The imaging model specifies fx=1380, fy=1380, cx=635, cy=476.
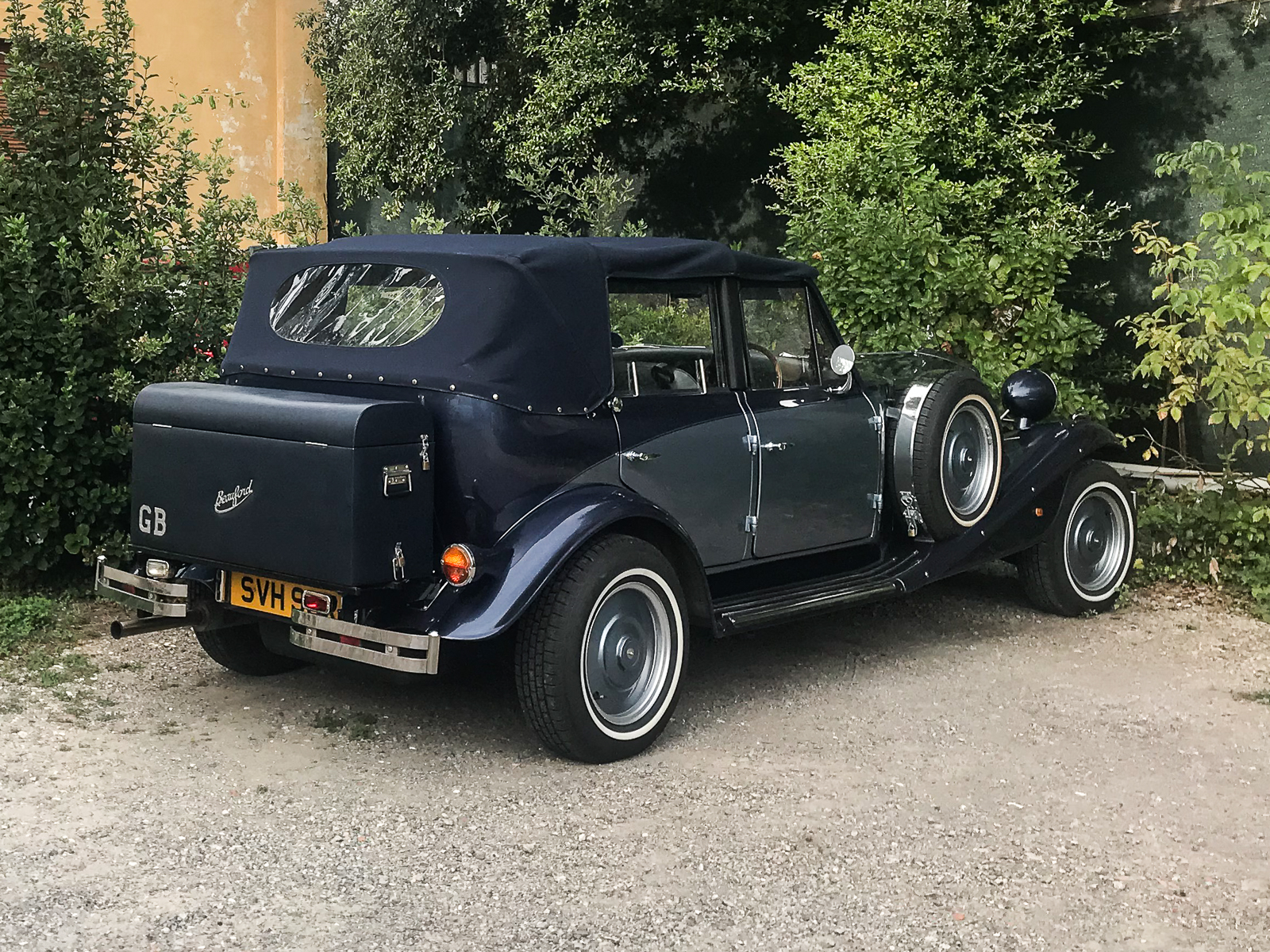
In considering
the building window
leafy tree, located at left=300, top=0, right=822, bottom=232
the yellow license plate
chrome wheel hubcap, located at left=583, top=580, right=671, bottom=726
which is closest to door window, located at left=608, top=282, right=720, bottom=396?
chrome wheel hubcap, located at left=583, top=580, right=671, bottom=726

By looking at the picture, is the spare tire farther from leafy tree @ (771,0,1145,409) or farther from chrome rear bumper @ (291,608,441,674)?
chrome rear bumper @ (291,608,441,674)

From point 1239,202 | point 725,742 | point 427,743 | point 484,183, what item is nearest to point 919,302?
point 1239,202

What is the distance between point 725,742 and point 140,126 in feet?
13.4

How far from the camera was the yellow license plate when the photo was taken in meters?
4.57

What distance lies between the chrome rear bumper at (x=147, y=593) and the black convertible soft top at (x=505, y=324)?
888 millimetres

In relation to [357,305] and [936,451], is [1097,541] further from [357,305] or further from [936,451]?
[357,305]

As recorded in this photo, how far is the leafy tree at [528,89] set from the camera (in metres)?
10.1

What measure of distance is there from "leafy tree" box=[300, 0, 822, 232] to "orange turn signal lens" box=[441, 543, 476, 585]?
219 inches

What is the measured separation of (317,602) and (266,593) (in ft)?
0.94

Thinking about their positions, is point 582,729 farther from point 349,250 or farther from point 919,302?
point 919,302

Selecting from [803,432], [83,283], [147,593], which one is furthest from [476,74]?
[147,593]

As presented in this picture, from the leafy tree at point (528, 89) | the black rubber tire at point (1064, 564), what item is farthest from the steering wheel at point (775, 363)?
the leafy tree at point (528, 89)

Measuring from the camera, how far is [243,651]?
5465mm

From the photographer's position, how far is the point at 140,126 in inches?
260
